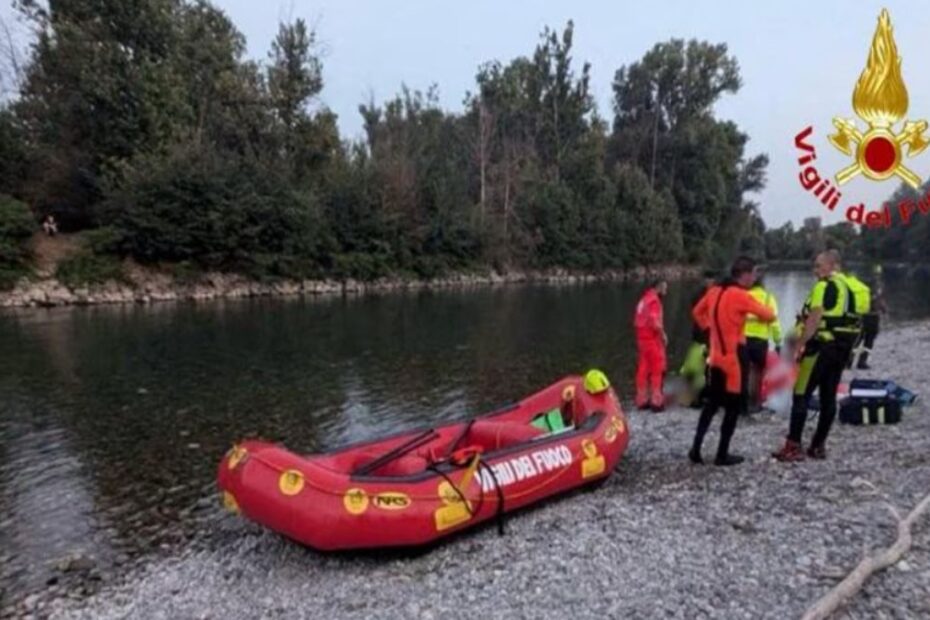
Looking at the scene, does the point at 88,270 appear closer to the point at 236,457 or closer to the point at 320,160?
the point at 320,160

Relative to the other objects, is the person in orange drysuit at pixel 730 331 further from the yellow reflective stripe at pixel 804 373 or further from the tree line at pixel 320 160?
the tree line at pixel 320 160

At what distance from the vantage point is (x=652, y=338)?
34.3ft

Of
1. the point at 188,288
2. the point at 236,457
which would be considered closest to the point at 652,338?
the point at 236,457

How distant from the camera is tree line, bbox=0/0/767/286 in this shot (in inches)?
1331

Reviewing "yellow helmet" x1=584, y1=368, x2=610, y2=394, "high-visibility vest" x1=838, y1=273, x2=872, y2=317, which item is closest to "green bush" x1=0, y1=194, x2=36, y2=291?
"yellow helmet" x1=584, y1=368, x2=610, y2=394

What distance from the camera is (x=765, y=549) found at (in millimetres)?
5133

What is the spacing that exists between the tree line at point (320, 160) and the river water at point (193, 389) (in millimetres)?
8438

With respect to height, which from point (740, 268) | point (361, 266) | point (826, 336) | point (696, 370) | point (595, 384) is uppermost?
point (361, 266)

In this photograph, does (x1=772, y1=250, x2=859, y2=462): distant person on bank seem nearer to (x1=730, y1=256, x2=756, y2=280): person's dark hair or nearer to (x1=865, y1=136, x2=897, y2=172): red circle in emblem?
(x1=730, y1=256, x2=756, y2=280): person's dark hair

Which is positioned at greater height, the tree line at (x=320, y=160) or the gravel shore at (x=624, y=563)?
the tree line at (x=320, y=160)

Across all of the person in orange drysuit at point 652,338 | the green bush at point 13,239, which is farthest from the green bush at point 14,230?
the person in orange drysuit at point 652,338

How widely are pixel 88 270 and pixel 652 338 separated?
92.1 feet

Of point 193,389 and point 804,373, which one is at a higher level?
point 804,373

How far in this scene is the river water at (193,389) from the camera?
743 cm
